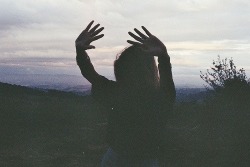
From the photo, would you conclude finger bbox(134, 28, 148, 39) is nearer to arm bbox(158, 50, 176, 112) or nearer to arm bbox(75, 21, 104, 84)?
arm bbox(158, 50, 176, 112)

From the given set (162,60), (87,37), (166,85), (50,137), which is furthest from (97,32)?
(50,137)

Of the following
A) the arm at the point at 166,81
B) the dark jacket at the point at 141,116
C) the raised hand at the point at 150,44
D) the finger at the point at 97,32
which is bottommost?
the dark jacket at the point at 141,116

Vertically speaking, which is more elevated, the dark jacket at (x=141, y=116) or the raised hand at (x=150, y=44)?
the raised hand at (x=150, y=44)

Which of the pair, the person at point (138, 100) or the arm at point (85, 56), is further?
the arm at point (85, 56)

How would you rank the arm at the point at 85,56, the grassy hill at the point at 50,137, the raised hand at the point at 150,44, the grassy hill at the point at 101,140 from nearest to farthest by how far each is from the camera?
the raised hand at the point at 150,44 → the arm at the point at 85,56 → the grassy hill at the point at 101,140 → the grassy hill at the point at 50,137

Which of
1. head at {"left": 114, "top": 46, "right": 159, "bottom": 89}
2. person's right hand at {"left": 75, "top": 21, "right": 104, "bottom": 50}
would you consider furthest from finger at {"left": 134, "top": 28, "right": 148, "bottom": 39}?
person's right hand at {"left": 75, "top": 21, "right": 104, "bottom": 50}

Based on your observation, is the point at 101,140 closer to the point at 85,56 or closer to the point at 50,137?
the point at 50,137

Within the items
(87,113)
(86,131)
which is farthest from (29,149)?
(87,113)

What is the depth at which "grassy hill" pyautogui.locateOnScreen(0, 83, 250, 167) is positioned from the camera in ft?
31.2

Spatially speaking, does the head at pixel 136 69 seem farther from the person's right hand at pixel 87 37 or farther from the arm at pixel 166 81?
the person's right hand at pixel 87 37

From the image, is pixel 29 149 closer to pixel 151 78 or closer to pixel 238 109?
pixel 238 109

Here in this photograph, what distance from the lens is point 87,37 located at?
8.79 feet

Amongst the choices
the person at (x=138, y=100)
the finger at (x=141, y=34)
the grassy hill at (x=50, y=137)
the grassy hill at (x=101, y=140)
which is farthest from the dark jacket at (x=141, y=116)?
the grassy hill at (x=101, y=140)

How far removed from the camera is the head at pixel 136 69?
8.39ft
